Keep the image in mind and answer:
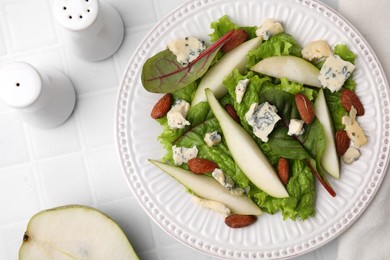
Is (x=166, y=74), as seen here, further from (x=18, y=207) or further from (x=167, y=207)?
(x=18, y=207)

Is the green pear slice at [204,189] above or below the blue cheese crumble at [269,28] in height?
below

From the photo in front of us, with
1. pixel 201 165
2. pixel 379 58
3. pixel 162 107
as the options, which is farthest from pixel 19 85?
pixel 379 58

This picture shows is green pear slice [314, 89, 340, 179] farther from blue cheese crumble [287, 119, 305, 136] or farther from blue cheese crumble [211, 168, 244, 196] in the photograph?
blue cheese crumble [211, 168, 244, 196]

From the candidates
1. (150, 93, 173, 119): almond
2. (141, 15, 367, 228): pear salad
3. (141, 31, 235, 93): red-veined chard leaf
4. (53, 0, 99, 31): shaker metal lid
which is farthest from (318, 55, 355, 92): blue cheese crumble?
(53, 0, 99, 31): shaker metal lid

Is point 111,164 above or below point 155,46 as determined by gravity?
below

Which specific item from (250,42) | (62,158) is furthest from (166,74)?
(62,158)

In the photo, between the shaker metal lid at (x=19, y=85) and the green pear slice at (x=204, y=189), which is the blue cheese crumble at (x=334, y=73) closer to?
the green pear slice at (x=204, y=189)

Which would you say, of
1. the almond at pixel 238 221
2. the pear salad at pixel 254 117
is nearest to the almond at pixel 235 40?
the pear salad at pixel 254 117
